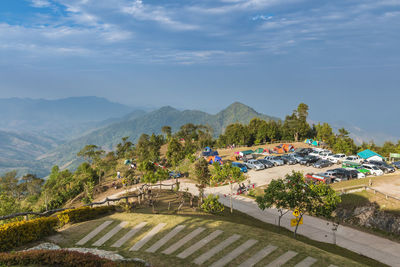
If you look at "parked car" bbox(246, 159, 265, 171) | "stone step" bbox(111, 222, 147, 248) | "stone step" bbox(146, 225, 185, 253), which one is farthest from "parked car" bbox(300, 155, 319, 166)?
"stone step" bbox(111, 222, 147, 248)

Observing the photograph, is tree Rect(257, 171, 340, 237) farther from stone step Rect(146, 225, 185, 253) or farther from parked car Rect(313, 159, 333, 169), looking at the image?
parked car Rect(313, 159, 333, 169)

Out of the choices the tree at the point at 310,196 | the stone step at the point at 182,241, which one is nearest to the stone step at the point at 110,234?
the stone step at the point at 182,241

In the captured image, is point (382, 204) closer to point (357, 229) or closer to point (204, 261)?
point (357, 229)

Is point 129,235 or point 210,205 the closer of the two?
point 129,235

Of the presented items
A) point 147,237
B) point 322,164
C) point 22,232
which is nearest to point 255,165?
point 322,164

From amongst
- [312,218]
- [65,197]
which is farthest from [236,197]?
[65,197]

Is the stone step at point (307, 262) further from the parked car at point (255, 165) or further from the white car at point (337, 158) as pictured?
the white car at point (337, 158)

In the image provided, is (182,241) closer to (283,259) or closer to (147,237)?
(147,237)
